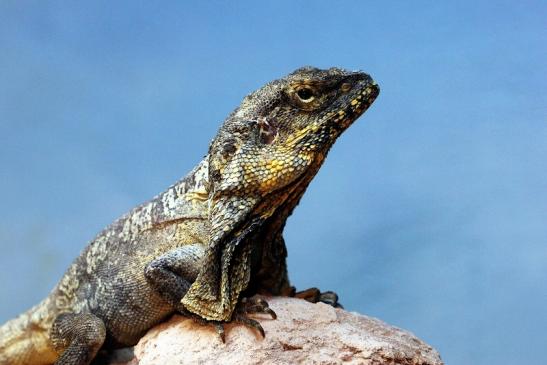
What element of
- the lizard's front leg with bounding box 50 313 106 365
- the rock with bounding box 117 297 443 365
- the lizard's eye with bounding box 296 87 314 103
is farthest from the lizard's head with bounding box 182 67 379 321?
the lizard's front leg with bounding box 50 313 106 365

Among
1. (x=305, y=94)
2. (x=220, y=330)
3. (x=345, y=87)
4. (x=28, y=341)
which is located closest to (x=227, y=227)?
(x=220, y=330)

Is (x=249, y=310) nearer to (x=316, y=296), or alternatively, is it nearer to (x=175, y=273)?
(x=175, y=273)

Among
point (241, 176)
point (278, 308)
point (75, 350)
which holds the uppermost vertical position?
point (241, 176)

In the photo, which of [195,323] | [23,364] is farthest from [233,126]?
[23,364]

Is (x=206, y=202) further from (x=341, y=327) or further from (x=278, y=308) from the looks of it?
(x=341, y=327)

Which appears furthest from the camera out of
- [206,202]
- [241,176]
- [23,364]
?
[23,364]

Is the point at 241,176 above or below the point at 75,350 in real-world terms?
above

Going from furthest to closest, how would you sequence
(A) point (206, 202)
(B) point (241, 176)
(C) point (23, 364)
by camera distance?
1. (C) point (23, 364)
2. (A) point (206, 202)
3. (B) point (241, 176)
